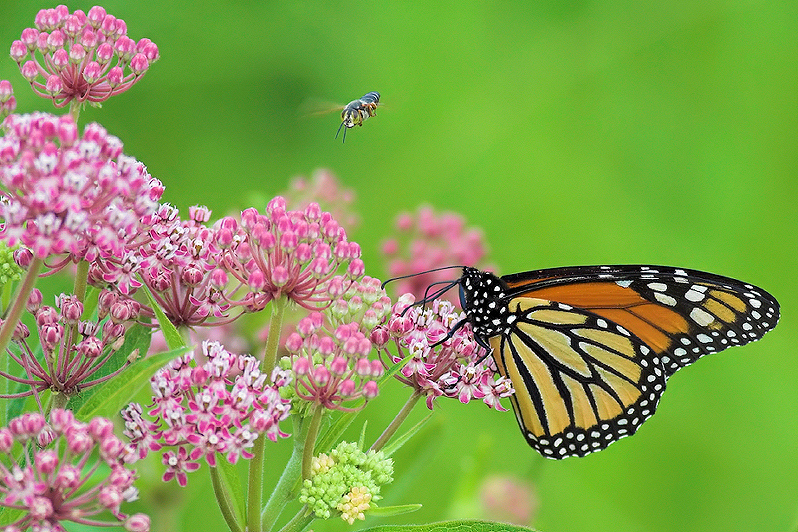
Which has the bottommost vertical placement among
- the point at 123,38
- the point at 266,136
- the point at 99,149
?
the point at 99,149

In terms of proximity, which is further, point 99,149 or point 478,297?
point 478,297

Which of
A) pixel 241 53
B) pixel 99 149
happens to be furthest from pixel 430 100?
pixel 99 149

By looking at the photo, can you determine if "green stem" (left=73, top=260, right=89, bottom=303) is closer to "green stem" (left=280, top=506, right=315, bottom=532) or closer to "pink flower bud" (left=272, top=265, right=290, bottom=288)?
"pink flower bud" (left=272, top=265, right=290, bottom=288)

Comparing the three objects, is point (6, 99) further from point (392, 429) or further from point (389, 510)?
point (389, 510)

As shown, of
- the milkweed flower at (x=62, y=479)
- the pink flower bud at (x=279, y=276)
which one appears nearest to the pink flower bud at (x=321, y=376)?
the pink flower bud at (x=279, y=276)

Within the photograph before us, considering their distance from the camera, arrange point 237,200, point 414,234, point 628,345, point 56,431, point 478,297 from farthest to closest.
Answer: point 237,200 < point 414,234 < point 628,345 < point 478,297 < point 56,431

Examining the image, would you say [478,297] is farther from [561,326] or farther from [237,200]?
[237,200]
